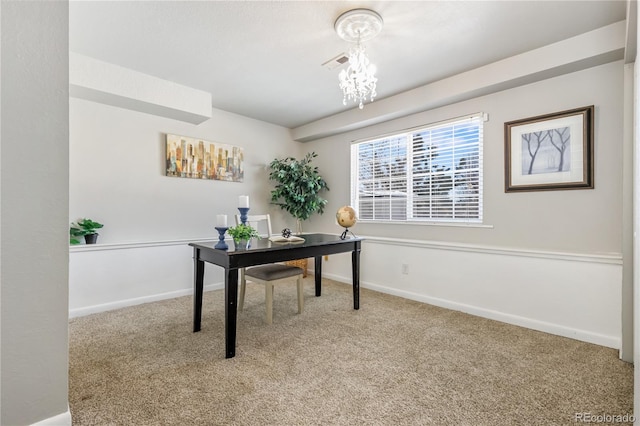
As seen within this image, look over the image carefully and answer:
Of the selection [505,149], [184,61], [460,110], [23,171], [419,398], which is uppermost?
[184,61]

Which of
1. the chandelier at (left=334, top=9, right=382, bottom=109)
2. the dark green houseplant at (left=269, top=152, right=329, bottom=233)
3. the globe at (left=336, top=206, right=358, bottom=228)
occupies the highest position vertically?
the chandelier at (left=334, top=9, right=382, bottom=109)

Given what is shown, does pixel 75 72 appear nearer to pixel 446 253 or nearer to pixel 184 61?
pixel 184 61

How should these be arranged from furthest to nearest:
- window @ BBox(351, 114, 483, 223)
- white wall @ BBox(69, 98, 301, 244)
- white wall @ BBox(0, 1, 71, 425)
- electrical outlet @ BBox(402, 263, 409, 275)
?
electrical outlet @ BBox(402, 263, 409, 275)
window @ BBox(351, 114, 483, 223)
white wall @ BBox(69, 98, 301, 244)
white wall @ BBox(0, 1, 71, 425)

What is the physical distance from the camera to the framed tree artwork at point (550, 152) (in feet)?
7.85

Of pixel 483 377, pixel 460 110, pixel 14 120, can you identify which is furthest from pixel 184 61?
pixel 483 377

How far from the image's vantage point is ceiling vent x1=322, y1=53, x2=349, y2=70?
8.47 ft

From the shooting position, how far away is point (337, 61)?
265 cm

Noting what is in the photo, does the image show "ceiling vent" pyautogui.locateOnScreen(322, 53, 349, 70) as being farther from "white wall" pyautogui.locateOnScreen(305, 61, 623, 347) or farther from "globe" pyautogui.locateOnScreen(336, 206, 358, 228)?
"globe" pyautogui.locateOnScreen(336, 206, 358, 228)

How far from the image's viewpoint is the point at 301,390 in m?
1.68

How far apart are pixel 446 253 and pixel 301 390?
7.18 ft

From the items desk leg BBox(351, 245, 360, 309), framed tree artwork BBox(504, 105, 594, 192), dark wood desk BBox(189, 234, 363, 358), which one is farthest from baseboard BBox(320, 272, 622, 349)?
framed tree artwork BBox(504, 105, 594, 192)

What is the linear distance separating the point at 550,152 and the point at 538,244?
31.9 inches

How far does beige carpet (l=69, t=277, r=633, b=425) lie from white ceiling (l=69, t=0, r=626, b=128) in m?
2.37

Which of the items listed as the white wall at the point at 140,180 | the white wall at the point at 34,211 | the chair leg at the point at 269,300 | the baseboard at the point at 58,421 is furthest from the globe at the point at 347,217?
the baseboard at the point at 58,421
